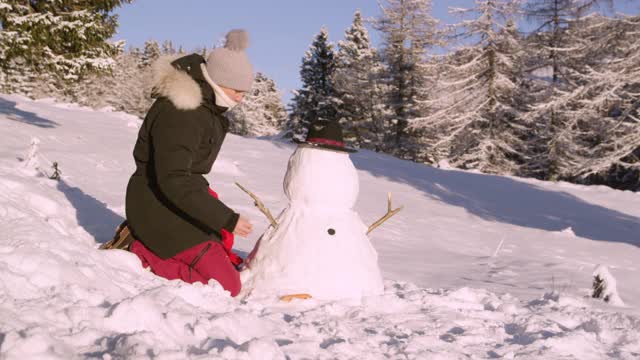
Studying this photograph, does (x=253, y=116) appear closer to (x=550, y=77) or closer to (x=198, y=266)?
(x=550, y=77)

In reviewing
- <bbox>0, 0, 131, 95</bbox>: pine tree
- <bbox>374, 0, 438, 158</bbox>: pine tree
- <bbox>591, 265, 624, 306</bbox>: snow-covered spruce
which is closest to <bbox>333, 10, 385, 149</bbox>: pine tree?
<bbox>374, 0, 438, 158</bbox>: pine tree

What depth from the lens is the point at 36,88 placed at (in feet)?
125

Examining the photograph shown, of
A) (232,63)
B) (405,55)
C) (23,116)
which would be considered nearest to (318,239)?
(232,63)

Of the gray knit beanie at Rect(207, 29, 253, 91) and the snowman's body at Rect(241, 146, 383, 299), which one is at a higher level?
the gray knit beanie at Rect(207, 29, 253, 91)

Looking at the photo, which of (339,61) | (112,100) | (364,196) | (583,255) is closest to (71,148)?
(364,196)

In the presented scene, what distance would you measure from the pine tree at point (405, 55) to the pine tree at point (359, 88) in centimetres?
71

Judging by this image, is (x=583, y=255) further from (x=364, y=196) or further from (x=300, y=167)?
(x=300, y=167)

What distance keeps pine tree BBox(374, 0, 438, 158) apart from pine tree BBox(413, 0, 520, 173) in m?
2.90

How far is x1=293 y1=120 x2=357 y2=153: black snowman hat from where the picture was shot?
3.33m

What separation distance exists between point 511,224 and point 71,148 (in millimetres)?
8115

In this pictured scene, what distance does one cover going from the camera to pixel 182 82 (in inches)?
120

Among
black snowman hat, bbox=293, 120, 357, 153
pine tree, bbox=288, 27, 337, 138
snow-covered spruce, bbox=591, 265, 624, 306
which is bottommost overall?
snow-covered spruce, bbox=591, 265, 624, 306

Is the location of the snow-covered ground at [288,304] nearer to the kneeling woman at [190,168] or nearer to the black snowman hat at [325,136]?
the kneeling woman at [190,168]

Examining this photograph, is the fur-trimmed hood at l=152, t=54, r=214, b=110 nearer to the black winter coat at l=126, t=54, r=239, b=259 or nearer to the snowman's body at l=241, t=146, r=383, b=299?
the black winter coat at l=126, t=54, r=239, b=259
